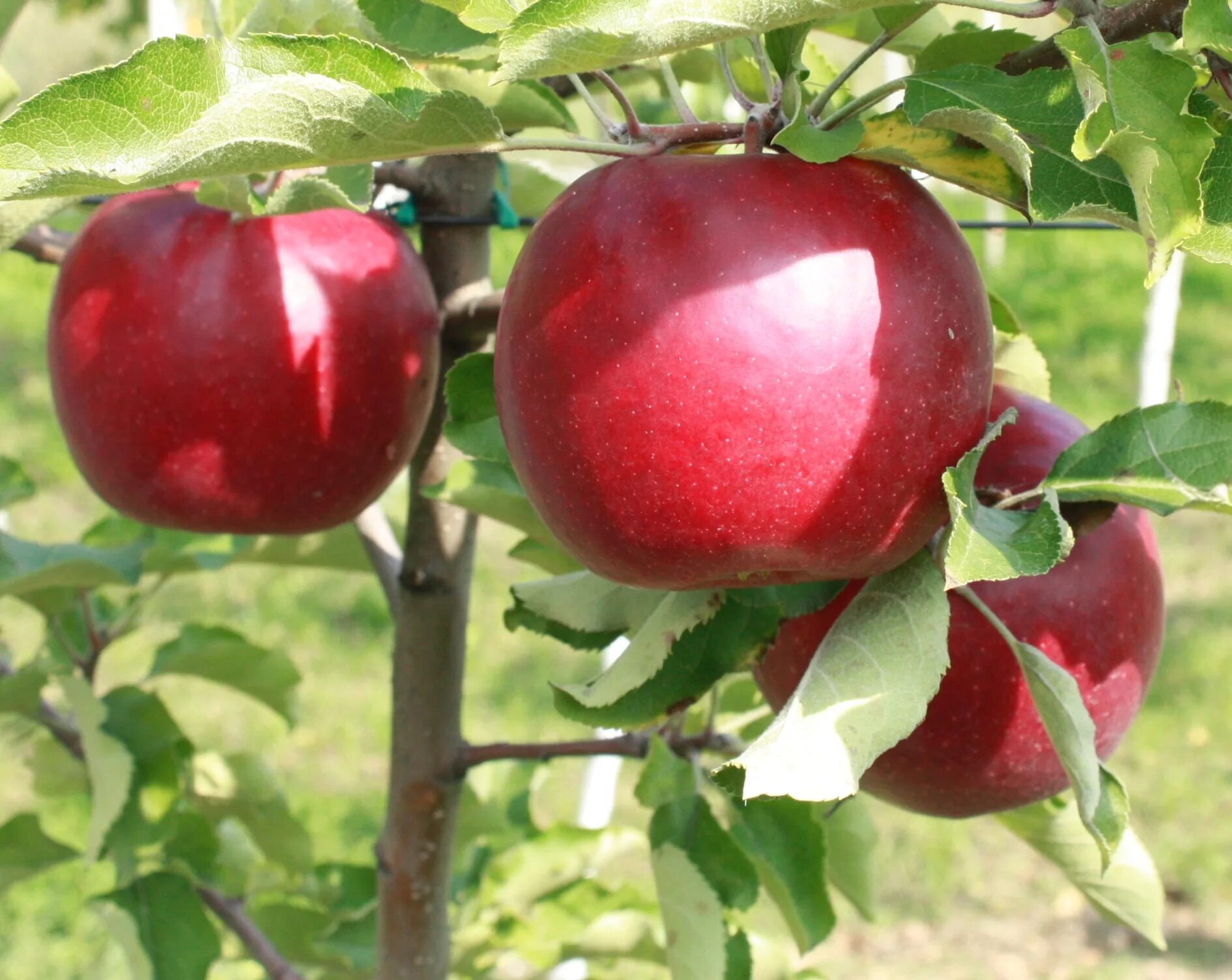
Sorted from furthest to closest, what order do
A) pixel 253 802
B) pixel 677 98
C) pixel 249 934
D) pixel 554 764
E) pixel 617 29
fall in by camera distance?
pixel 554 764
pixel 253 802
pixel 249 934
pixel 677 98
pixel 617 29

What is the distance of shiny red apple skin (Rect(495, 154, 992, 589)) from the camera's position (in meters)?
0.56

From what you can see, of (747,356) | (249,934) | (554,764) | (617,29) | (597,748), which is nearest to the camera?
(617,29)

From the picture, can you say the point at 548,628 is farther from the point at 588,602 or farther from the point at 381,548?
the point at 381,548

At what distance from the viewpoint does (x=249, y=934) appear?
3.73 ft

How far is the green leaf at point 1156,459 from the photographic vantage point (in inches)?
23.9

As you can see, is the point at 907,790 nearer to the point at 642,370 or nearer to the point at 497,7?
the point at 642,370

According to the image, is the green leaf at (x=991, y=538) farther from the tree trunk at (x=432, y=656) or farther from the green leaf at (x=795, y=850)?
the tree trunk at (x=432, y=656)

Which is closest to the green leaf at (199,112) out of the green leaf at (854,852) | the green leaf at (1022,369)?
the green leaf at (1022,369)

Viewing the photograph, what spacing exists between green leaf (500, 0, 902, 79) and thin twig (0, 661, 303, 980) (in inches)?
32.5

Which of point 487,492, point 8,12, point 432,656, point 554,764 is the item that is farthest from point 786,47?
point 554,764

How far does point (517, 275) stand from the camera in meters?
0.60

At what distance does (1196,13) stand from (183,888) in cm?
95

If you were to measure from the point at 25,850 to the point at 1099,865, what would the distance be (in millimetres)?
893

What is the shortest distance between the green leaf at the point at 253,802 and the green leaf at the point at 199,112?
2.69ft
